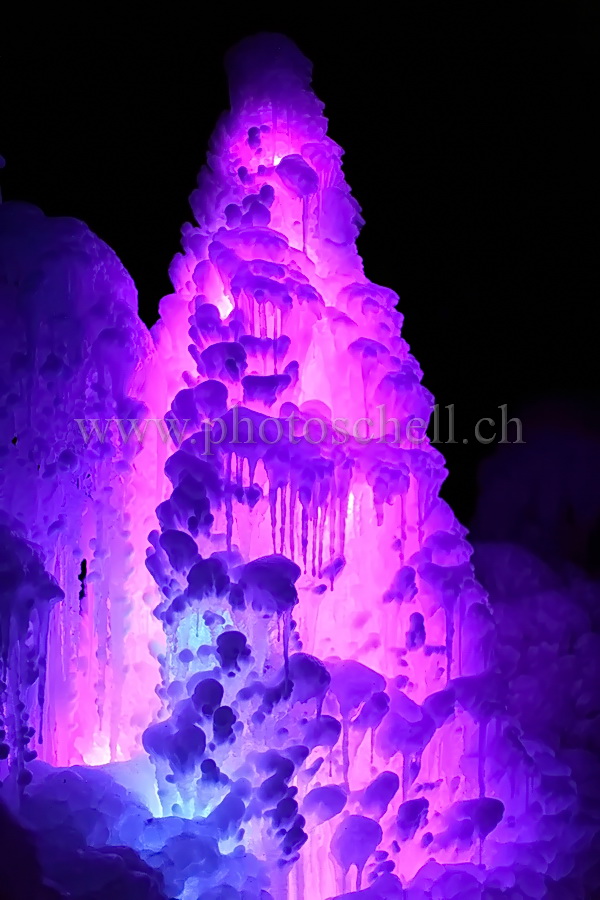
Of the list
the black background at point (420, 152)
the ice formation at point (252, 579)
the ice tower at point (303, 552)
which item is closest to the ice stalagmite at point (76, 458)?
the ice formation at point (252, 579)

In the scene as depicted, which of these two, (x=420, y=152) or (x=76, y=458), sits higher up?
(x=420, y=152)

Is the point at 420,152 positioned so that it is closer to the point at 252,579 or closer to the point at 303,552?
the point at 303,552

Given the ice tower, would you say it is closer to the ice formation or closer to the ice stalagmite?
the ice formation

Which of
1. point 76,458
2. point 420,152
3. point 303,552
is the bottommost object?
point 303,552

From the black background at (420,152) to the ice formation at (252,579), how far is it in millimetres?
2135

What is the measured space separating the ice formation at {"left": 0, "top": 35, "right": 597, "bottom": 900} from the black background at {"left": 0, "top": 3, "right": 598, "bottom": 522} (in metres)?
2.13

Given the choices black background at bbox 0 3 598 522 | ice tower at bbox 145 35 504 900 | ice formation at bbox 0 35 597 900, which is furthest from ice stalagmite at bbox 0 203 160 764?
black background at bbox 0 3 598 522

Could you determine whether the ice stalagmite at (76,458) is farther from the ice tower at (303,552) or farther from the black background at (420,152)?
the black background at (420,152)

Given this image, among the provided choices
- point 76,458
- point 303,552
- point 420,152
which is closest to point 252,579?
point 303,552

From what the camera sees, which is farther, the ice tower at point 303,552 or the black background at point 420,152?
the black background at point 420,152

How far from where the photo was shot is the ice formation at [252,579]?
3.96m

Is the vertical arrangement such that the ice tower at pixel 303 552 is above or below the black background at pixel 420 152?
below

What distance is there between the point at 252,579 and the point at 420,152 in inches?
203

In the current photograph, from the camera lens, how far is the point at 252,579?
13.2 feet
